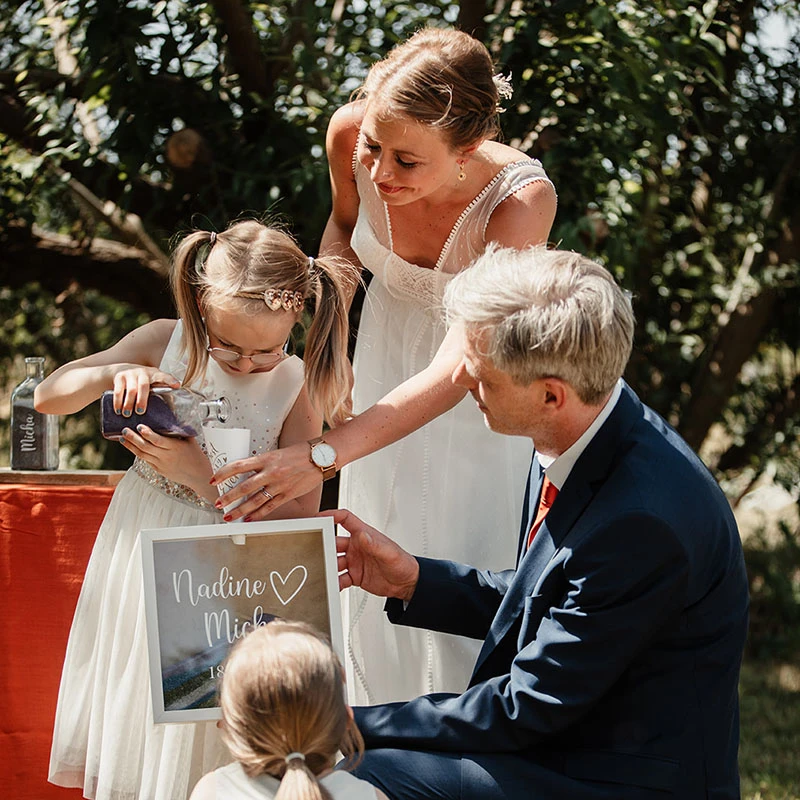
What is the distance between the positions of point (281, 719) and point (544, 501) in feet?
2.57

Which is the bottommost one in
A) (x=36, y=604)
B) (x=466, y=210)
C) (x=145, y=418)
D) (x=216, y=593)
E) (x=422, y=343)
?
(x=36, y=604)

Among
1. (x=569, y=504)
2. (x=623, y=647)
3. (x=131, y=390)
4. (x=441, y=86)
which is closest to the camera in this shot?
(x=623, y=647)

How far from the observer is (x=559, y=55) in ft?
12.1

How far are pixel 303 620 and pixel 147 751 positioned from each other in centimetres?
53

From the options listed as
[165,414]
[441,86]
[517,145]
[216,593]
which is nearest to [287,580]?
[216,593]

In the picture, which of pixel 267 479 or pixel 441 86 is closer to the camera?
pixel 267 479

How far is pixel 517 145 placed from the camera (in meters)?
3.90

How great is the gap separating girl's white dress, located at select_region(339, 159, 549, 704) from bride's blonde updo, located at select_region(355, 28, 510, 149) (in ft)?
0.93

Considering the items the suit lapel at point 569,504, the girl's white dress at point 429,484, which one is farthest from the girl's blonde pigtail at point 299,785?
the girl's white dress at point 429,484

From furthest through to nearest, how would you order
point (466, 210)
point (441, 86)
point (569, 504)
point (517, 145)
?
point (517, 145), point (466, 210), point (441, 86), point (569, 504)

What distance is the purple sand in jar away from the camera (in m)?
2.12

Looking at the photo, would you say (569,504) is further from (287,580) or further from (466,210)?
(466,210)

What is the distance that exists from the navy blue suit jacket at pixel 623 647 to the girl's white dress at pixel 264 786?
0.86ft

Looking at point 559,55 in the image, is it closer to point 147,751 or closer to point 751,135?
point 751,135
